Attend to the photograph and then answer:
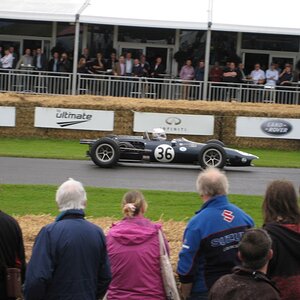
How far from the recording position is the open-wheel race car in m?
18.9

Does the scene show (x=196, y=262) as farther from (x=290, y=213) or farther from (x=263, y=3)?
(x=263, y=3)

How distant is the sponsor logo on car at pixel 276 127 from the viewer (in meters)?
24.8

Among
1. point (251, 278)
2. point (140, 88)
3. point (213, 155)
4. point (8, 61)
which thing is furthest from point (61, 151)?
point (251, 278)

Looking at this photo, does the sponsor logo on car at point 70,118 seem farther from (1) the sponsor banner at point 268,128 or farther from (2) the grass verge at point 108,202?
(2) the grass verge at point 108,202

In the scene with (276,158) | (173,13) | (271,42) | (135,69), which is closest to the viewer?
(276,158)

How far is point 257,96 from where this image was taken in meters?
29.7

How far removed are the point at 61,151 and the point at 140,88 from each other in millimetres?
7814

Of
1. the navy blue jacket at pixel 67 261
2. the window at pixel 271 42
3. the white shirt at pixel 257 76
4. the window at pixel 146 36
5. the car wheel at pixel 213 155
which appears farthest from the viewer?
the window at pixel 146 36

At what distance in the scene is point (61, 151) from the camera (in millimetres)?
22219

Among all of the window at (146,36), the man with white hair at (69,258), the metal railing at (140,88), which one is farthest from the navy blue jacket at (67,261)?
the window at (146,36)

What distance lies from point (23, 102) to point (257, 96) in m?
8.82

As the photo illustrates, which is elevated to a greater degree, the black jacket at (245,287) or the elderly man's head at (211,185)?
the elderly man's head at (211,185)

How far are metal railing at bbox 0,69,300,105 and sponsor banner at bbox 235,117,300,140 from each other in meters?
4.28

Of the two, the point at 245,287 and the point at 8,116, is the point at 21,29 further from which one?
the point at 245,287
